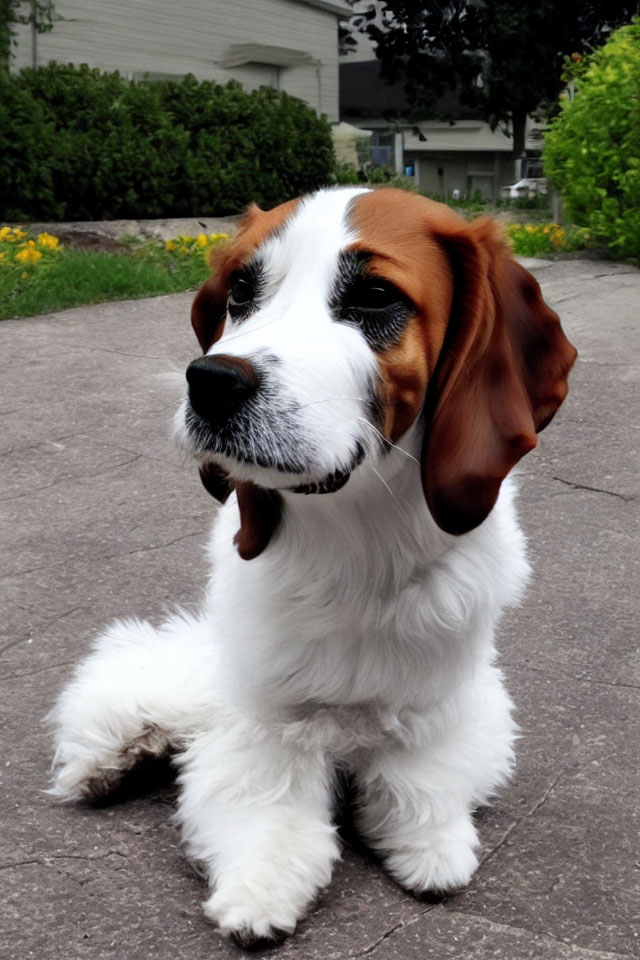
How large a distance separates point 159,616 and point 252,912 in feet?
5.66

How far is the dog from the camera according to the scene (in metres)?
2.16

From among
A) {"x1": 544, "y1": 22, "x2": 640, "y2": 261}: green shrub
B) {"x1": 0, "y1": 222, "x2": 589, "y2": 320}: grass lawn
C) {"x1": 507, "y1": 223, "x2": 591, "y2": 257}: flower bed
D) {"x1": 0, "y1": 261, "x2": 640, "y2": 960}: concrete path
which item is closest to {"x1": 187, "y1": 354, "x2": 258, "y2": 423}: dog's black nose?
{"x1": 0, "y1": 261, "x2": 640, "y2": 960}: concrete path

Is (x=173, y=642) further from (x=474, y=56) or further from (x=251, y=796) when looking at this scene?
(x=474, y=56)

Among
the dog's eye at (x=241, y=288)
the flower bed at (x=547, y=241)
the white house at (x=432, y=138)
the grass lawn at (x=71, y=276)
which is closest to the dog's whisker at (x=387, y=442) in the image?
the dog's eye at (x=241, y=288)

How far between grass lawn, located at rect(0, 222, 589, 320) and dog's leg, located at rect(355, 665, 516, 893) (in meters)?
5.66

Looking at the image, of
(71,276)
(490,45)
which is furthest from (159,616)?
(490,45)

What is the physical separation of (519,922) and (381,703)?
0.54m

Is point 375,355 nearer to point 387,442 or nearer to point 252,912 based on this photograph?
point 387,442

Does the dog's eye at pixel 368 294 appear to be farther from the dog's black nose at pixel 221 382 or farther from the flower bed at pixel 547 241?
the flower bed at pixel 547 241

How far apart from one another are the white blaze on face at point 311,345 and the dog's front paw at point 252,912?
85 cm

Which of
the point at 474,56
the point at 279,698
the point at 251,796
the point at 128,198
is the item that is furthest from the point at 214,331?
the point at 474,56

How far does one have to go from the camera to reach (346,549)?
2471 mm

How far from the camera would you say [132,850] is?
263 cm

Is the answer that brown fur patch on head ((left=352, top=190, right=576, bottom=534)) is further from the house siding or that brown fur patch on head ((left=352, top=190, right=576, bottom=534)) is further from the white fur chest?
the house siding
